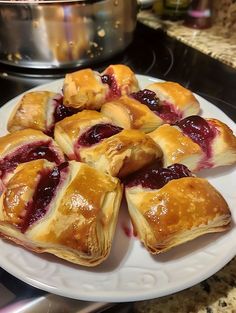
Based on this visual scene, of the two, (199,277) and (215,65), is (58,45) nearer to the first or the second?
(215,65)

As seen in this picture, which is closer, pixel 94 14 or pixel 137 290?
pixel 137 290

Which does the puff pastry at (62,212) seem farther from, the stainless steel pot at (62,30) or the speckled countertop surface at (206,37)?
the speckled countertop surface at (206,37)

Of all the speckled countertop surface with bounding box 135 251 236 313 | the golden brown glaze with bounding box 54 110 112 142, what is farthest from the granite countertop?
the golden brown glaze with bounding box 54 110 112 142

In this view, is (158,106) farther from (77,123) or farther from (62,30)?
(62,30)

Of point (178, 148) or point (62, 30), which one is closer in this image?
point (178, 148)

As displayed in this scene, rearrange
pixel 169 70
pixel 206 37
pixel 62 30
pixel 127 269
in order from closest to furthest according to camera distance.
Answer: pixel 127 269 < pixel 62 30 < pixel 169 70 < pixel 206 37

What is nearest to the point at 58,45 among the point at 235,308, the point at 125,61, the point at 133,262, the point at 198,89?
the point at 125,61

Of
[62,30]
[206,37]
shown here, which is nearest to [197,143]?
[62,30]
